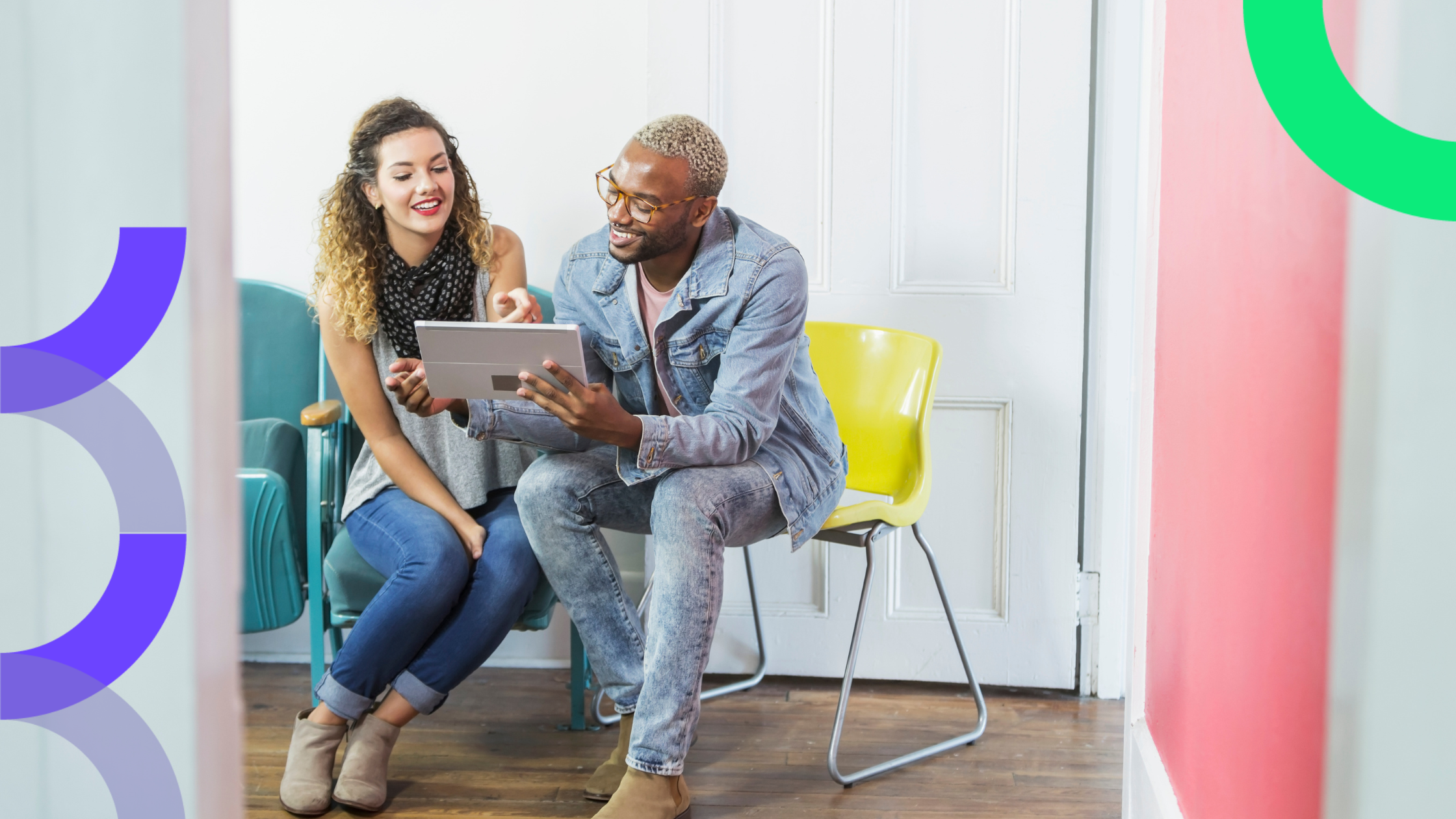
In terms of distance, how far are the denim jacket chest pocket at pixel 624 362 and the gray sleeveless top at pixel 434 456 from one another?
0.87 feet

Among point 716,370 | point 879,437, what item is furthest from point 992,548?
point 716,370

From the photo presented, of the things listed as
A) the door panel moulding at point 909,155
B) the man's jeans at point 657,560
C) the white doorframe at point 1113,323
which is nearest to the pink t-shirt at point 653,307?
the man's jeans at point 657,560

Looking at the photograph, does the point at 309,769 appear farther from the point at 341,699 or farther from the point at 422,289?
the point at 422,289

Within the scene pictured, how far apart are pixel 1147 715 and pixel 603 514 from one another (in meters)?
0.89

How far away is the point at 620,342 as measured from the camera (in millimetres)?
1776

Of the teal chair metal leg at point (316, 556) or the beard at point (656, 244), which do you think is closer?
the beard at point (656, 244)

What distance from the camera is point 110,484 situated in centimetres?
64

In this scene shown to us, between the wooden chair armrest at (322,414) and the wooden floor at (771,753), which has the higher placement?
the wooden chair armrest at (322,414)

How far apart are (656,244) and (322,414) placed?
0.65 m

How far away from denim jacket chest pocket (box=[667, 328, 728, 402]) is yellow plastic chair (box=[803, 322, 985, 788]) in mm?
299

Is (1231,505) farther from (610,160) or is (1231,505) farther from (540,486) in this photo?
(610,160)

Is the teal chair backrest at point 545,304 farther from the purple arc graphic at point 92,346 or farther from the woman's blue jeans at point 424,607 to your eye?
the purple arc graphic at point 92,346

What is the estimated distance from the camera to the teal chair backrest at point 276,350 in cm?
219

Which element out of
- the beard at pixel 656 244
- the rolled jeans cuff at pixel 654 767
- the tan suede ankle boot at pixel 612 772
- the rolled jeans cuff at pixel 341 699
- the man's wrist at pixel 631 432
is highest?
the beard at pixel 656 244
